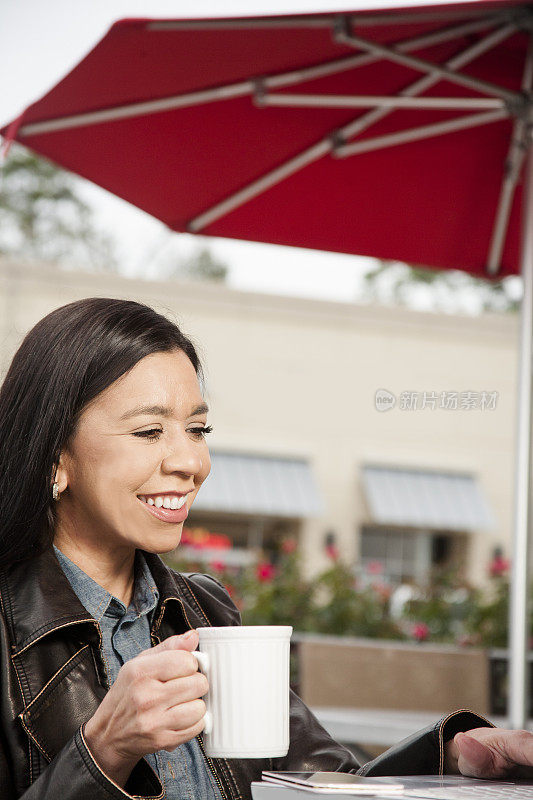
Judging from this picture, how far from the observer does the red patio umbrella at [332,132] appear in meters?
3.03

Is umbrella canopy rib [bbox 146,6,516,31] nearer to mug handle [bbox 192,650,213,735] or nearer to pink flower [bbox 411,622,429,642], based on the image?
mug handle [bbox 192,650,213,735]

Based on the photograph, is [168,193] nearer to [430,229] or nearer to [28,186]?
[430,229]

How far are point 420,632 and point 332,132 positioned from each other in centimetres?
284

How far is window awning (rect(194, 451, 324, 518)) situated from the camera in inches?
582

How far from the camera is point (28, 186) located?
2689 cm

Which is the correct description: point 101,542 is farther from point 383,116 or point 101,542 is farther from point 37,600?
point 383,116

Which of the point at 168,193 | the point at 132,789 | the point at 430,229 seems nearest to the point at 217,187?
the point at 168,193

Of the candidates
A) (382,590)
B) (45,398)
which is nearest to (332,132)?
(45,398)

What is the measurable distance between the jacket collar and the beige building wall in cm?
1206

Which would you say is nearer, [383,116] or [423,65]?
[423,65]

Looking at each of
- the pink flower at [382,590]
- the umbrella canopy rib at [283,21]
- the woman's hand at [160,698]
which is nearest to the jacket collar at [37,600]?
the woman's hand at [160,698]

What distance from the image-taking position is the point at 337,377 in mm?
14695

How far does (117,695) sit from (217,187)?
→ 302 cm

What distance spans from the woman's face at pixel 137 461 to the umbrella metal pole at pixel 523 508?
6.25 ft
